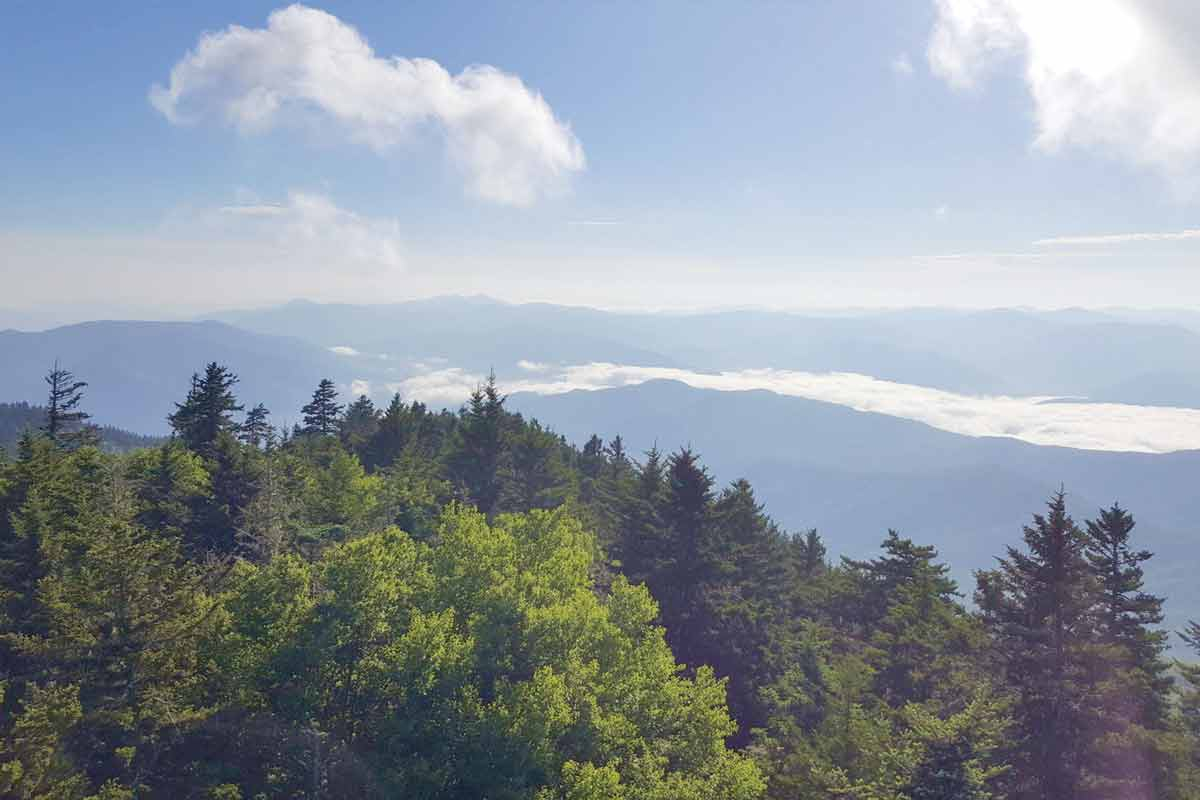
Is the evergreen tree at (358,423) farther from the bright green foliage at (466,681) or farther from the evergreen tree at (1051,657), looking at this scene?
the evergreen tree at (1051,657)

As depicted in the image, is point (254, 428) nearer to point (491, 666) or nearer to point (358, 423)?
point (358, 423)

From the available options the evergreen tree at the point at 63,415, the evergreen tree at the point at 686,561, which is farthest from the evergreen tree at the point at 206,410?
the evergreen tree at the point at 686,561

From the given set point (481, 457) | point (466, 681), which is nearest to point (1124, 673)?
point (466, 681)

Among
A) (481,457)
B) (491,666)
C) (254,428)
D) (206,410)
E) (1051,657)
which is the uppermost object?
(206,410)

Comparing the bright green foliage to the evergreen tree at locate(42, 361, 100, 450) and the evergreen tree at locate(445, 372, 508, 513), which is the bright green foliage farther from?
the evergreen tree at locate(42, 361, 100, 450)

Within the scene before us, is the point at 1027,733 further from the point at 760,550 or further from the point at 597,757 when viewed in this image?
the point at 760,550

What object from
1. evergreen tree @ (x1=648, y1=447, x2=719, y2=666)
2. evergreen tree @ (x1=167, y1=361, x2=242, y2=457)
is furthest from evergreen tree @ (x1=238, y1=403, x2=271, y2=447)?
evergreen tree @ (x1=648, y1=447, x2=719, y2=666)

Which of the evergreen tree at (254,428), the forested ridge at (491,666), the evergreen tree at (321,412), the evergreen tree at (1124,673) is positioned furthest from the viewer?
the evergreen tree at (321,412)

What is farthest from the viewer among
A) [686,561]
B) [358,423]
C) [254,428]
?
[358,423]
